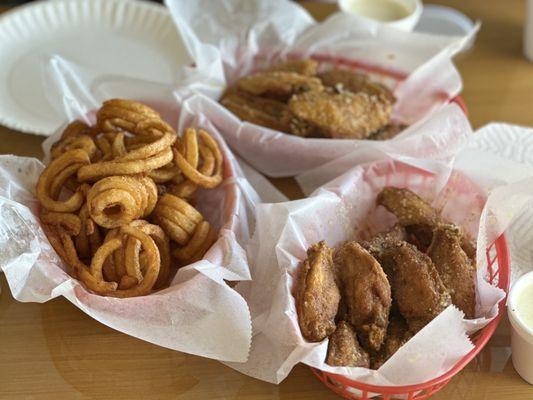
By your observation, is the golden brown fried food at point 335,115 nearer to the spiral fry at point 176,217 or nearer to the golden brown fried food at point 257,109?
the golden brown fried food at point 257,109

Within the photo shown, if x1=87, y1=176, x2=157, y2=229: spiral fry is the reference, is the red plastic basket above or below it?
below

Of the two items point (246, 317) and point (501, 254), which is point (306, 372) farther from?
point (501, 254)

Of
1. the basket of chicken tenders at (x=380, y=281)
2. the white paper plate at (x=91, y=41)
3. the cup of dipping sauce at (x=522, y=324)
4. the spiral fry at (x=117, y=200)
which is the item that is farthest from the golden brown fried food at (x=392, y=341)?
→ the white paper plate at (x=91, y=41)

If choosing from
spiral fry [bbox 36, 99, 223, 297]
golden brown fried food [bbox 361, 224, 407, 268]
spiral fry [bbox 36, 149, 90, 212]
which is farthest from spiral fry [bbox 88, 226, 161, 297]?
golden brown fried food [bbox 361, 224, 407, 268]

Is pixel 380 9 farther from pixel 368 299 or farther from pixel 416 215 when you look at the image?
pixel 368 299

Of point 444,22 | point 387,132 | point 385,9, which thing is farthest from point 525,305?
point 444,22

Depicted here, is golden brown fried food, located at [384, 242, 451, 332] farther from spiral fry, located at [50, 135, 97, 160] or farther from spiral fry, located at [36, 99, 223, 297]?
spiral fry, located at [50, 135, 97, 160]
